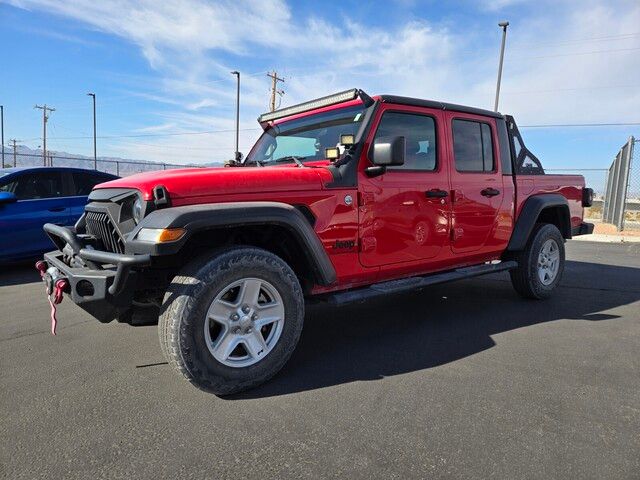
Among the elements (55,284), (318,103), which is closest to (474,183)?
(318,103)

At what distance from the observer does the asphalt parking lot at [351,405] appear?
6.81ft

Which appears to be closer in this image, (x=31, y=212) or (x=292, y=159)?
(x=292, y=159)

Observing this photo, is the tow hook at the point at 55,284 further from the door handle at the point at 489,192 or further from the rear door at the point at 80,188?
the rear door at the point at 80,188

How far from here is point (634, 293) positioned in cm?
548

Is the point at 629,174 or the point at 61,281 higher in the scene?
the point at 629,174

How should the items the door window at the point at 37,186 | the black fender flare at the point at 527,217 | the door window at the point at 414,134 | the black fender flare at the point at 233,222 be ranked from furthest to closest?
the door window at the point at 37,186 < the black fender flare at the point at 527,217 < the door window at the point at 414,134 < the black fender flare at the point at 233,222

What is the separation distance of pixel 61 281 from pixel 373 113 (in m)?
2.43

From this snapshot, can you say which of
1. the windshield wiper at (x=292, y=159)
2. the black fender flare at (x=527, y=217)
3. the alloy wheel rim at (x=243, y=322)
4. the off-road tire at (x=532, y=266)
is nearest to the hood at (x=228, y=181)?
the windshield wiper at (x=292, y=159)

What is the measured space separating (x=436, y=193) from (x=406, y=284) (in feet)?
2.65

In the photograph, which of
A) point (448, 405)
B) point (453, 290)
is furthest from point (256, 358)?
point (453, 290)

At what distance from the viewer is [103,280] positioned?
99.6 inches

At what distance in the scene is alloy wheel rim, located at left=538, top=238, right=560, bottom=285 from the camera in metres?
5.07

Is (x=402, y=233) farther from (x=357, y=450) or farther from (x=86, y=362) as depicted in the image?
(x=86, y=362)

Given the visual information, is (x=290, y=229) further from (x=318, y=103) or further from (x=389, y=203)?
(x=318, y=103)
